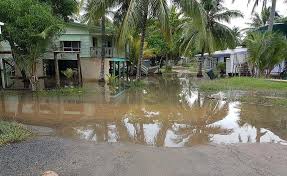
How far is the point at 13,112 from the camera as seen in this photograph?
41.9ft

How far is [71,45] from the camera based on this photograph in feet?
92.0

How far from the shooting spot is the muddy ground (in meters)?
6.10

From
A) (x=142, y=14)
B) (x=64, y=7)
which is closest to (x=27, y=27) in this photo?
(x=142, y=14)

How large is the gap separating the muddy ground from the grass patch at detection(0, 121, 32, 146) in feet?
0.94

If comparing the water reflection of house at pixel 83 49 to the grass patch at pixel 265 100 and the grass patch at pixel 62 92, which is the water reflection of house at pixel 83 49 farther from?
the grass patch at pixel 265 100

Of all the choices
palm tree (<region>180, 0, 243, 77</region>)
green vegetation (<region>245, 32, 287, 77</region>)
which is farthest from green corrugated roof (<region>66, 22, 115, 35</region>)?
green vegetation (<region>245, 32, 287, 77</region>)

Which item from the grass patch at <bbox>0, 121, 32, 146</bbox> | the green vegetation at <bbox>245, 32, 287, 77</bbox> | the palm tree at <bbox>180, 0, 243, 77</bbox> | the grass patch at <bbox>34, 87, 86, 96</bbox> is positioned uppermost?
the palm tree at <bbox>180, 0, 243, 77</bbox>

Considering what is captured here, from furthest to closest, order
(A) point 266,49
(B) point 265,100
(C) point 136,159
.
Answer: (A) point 266,49 < (B) point 265,100 < (C) point 136,159

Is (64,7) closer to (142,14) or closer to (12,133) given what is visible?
(142,14)

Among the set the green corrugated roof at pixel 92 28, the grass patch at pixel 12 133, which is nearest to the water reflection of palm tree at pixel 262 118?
the grass patch at pixel 12 133

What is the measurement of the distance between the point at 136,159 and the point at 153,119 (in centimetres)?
474

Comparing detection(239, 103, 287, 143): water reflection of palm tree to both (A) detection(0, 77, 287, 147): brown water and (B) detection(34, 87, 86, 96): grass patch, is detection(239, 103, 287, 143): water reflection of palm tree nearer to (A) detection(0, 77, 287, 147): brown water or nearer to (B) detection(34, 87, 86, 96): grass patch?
(A) detection(0, 77, 287, 147): brown water

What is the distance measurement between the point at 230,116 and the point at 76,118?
5603mm

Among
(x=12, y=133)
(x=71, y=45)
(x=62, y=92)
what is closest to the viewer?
(x=12, y=133)
